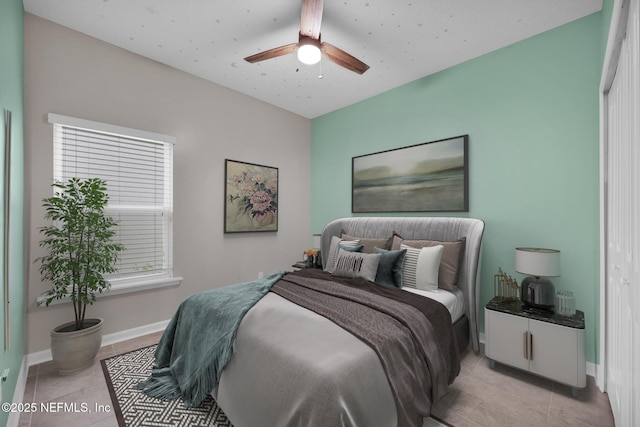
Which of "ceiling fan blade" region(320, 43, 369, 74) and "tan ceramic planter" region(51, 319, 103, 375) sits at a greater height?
"ceiling fan blade" region(320, 43, 369, 74)

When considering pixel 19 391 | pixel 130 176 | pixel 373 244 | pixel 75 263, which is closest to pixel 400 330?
pixel 373 244

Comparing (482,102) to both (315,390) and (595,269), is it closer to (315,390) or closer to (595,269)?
(595,269)

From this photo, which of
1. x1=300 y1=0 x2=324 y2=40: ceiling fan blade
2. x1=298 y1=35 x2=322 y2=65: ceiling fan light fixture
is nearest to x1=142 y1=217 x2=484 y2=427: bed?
x1=298 y1=35 x2=322 y2=65: ceiling fan light fixture

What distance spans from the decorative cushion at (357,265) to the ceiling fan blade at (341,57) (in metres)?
1.72

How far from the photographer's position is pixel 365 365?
134 cm

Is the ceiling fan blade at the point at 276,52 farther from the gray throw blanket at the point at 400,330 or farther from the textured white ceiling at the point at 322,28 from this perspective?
the gray throw blanket at the point at 400,330

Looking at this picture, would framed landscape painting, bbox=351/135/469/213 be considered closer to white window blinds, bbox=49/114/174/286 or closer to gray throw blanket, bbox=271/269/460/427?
gray throw blanket, bbox=271/269/460/427

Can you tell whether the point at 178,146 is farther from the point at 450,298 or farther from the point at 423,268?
the point at 450,298

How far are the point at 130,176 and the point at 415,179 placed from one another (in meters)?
3.16

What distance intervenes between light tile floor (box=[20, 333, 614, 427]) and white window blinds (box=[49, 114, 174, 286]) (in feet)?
3.11

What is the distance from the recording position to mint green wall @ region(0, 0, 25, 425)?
61.1 inches

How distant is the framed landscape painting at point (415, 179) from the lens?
3.04 meters

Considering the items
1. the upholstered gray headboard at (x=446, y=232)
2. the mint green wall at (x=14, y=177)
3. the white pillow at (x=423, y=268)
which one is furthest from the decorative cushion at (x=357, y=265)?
the mint green wall at (x=14, y=177)

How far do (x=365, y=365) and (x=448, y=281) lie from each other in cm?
158
